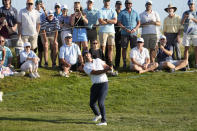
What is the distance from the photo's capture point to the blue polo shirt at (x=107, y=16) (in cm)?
1445

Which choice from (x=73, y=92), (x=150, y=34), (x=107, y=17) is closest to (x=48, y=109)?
(x=73, y=92)

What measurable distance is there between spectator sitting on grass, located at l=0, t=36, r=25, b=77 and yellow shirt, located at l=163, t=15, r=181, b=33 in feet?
18.5

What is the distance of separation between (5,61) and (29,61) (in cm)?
82

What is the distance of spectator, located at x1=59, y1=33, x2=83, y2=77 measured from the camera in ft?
46.2

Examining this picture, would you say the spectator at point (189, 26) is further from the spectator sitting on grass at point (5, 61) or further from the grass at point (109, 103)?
the spectator sitting on grass at point (5, 61)

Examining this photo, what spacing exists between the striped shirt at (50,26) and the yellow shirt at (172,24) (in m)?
4.09

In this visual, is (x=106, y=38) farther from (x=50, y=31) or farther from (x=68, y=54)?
(x=50, y=31)

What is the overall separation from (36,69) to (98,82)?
4275 millimetres

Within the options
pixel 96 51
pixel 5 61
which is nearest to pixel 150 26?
pixel 96 51

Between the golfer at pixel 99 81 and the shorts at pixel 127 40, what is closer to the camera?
the golfer at pixel 99 81

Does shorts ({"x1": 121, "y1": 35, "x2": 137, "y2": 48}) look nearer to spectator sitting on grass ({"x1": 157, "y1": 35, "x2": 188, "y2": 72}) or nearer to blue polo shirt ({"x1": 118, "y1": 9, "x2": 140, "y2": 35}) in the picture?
blue polo shirt ({"x1": 118, "y1": 9, "x2": 140, "y2": 35})

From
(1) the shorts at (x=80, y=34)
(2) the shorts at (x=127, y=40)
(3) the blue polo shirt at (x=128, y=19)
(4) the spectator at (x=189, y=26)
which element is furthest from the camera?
(4) the spectator at (x=189, y=26)

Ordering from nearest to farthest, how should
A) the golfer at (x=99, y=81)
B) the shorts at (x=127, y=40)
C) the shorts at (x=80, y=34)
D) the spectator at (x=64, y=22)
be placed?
the golfer at (x=99, y=81) < the shorts at (x=80, y=34) < the spectator at (x=64, y=22) < the shorts at (x=127, y=40)

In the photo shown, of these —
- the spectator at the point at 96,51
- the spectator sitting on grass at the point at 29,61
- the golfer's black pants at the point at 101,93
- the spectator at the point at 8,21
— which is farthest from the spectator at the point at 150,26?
the golfer's black pants at the point at 101,93
